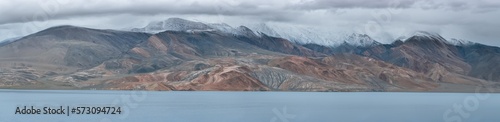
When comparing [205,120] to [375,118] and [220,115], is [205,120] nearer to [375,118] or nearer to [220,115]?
[220,115]

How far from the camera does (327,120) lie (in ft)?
504

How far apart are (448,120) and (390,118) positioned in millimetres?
12224

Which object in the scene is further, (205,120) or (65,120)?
(205,120)

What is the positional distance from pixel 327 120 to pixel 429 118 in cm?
2610

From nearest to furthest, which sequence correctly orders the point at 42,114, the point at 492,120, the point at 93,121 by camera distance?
the point at 93,121, the point at 42,114, the point at 492,120

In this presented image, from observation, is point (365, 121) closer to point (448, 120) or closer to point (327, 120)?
point (327, 120)

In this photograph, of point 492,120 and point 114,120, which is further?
point 492,120

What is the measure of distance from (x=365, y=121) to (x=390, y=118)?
38.6 feet

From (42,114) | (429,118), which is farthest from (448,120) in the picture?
(42,114)

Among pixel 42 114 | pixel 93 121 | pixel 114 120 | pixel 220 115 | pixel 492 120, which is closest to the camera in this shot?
pixel 93 121

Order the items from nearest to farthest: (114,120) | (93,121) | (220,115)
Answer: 1. (93,121)
2. (114,120)
3. (220,115)

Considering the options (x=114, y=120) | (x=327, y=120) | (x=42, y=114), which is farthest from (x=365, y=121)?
(x=42, y=114)

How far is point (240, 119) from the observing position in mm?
156000

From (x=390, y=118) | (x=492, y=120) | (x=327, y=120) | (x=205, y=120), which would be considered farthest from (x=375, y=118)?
(x=205, y=120)
